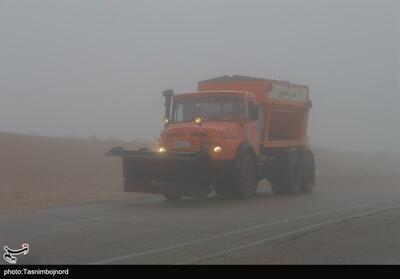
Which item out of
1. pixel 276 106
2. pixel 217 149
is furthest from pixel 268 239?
pixel 276 106

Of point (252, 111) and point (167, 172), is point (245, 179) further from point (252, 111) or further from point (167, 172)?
point (167, 172)

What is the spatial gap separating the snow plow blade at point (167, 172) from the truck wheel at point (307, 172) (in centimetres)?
744

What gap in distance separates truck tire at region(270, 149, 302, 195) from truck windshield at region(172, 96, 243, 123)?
411 cm

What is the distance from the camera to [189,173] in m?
17.7

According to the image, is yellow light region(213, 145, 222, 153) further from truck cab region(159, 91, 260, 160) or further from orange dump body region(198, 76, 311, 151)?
orange dump body region(198, 76, 311, 151)

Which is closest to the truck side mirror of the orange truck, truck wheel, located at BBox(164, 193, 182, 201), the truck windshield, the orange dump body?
the orange truck

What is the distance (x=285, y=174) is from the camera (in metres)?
22.9

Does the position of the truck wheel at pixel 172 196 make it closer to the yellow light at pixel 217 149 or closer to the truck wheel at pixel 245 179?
the yellow light at pixel 217 149

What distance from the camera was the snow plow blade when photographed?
17.6 meters

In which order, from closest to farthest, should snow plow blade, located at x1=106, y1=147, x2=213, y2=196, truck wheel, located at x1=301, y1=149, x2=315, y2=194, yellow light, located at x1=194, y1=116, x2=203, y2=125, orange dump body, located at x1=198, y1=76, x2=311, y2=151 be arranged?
snow plow blade, located at x1=106, y1=147, x2=213, y2=196
yellow light, located at x1=194, y1=116, x2=203, y2=125
orange dump body, located at x1=198, y1=76, x2=311, y2=151
truck wheel, located at x1=301, y1=149, x2=315, y2=194

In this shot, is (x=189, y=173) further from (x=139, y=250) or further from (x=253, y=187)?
(x=139, y=250)
